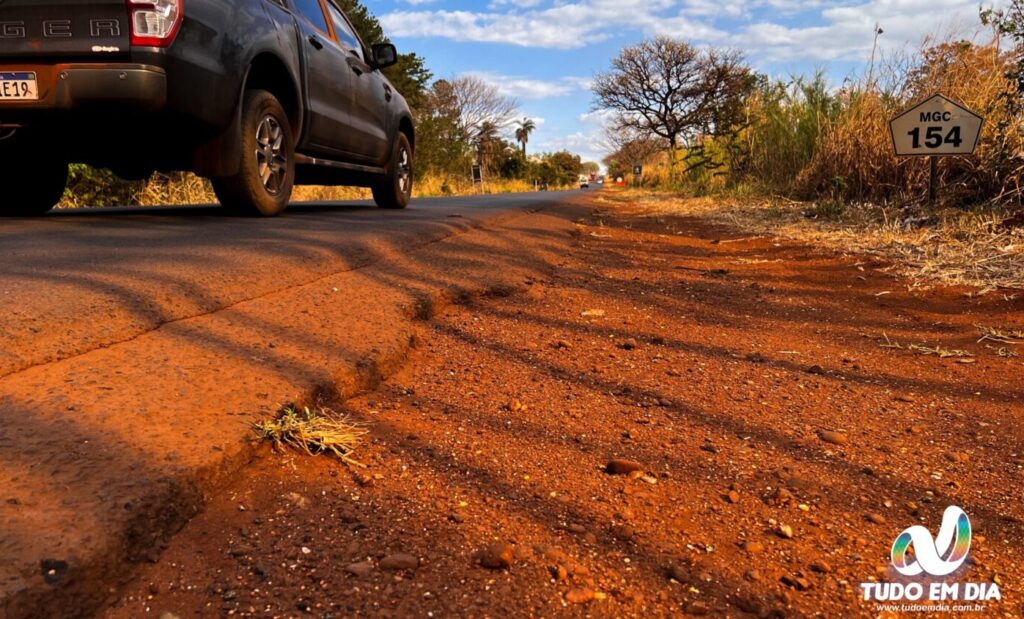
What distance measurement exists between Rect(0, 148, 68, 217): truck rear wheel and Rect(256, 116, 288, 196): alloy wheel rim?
4.61 ft

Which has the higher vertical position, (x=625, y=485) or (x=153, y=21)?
(x=153, y=21)

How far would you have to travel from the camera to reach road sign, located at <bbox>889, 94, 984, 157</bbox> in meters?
4.92

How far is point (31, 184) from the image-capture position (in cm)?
472

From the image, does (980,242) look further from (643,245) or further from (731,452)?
(731,452)

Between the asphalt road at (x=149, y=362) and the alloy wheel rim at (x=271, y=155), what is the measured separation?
41.8 inches

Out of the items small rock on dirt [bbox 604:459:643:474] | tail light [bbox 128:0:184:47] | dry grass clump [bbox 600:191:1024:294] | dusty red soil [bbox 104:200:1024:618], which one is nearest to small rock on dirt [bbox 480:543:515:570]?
dusty red soil [bbox 104:200:1024:618]

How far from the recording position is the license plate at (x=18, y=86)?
338 cm

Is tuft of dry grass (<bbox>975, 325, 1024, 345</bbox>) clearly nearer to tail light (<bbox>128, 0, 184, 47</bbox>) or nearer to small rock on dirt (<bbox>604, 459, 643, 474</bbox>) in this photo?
small rock on dirt (<bbox>604, 459, 643, 474</bbox>)

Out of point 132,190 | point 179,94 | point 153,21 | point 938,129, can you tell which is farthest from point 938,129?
point 132,190

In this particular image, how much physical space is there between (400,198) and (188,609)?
6402 mm

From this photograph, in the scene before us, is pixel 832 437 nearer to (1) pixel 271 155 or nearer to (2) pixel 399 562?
(2) pixel 399 562

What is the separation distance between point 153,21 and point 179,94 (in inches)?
14.8

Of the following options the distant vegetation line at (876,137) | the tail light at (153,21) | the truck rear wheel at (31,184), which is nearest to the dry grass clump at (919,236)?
A: the distant vegetation line at (876,137)

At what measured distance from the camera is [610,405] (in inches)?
70.6
